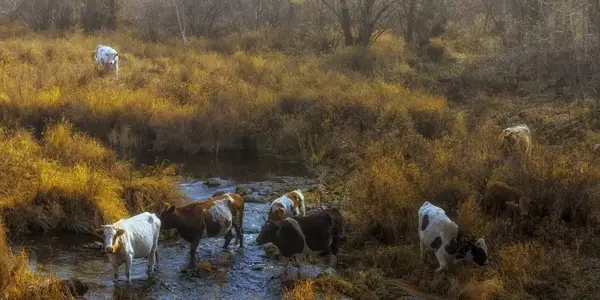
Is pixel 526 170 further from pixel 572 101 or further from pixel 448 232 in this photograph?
pixel 572 101

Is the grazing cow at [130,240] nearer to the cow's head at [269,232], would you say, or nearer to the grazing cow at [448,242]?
→ the cow's head at [269,232]

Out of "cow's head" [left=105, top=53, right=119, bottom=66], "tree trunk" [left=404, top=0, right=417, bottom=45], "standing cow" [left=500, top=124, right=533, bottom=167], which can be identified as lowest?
"standing cow" [left=500, top=124, right=533, bottom=167]

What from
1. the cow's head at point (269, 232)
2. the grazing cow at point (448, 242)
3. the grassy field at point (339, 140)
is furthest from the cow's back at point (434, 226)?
the cow's head at point (269, 232)

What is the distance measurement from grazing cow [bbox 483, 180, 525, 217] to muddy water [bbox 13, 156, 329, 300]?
3.46m

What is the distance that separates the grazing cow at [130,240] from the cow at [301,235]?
1.76 meters

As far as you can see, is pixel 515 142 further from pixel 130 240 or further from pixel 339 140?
pixel 130 240

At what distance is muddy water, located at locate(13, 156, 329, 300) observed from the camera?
31.7 feet

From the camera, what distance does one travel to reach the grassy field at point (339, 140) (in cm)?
1027

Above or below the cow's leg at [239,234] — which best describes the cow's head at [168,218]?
above

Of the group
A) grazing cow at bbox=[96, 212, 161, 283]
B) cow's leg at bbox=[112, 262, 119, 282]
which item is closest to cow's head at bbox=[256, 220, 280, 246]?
grazing cow at bbox=[96, 212, 161, 283]

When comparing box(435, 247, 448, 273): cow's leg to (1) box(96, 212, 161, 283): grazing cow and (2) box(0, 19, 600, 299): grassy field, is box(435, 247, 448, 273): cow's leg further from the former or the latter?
(1) box(96, 212, 161, 283): grazing cow

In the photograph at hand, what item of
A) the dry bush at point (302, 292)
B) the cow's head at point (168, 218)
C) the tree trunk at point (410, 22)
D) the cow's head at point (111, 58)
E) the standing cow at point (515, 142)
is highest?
the tree trunk at point (410, 22)

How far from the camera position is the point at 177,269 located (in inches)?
419

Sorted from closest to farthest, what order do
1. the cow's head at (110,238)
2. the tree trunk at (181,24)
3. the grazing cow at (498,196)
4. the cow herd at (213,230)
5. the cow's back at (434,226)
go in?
the cow's head at (110,238) < the cow herd at (213,230) < the cow's back at (434,226) < the grazing cow at (498,196) < the tree trunk at (181,24)
